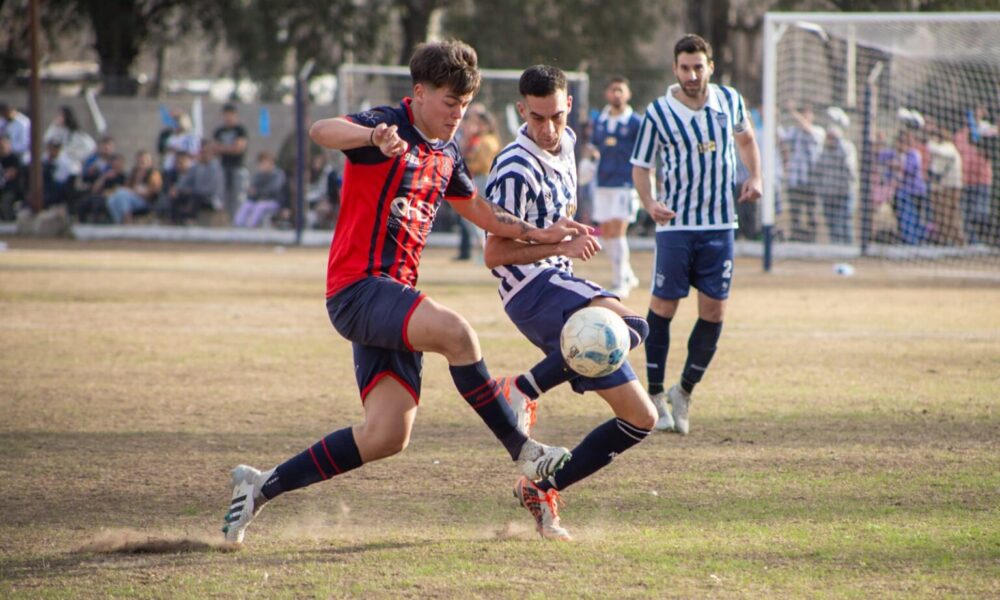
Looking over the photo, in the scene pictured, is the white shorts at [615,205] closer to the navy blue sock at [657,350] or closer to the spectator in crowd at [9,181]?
the navy blue sock at [657,350]

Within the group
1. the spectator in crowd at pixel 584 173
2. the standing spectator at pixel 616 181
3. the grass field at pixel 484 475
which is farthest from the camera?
the spectator in crowd at pixel 584 173

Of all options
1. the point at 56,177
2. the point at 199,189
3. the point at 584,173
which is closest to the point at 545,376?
the point at 584,173

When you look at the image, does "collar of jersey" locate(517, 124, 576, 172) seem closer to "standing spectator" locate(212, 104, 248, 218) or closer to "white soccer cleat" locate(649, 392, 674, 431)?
"white soccer cleat" locate(649, 392, 674, 431)

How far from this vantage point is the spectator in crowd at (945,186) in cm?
1795

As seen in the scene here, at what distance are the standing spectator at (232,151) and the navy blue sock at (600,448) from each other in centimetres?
1856

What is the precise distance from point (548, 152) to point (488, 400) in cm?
135

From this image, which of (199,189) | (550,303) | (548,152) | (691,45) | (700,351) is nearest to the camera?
(550,303)

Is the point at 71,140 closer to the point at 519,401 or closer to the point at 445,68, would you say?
the point at 519,401

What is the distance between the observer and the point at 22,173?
78.1 ft

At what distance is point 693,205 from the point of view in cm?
730

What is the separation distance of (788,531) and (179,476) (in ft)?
9.75

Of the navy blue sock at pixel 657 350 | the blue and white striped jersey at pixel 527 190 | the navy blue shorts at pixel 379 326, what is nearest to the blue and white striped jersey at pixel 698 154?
the navy blue sock at pixel 657 350

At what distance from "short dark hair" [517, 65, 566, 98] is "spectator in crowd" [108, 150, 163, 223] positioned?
62.4 feet

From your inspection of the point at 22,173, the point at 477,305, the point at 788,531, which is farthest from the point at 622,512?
the point at 22,173
